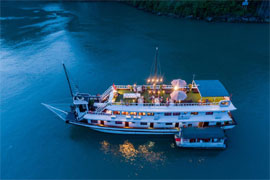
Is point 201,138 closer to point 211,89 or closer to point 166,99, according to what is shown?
point 166,99

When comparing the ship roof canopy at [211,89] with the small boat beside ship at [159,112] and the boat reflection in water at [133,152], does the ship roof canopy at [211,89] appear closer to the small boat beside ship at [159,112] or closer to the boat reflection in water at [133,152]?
the small boat beside ship at [159,112]

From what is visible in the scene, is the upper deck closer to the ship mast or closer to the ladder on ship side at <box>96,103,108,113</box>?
the ladder on ship side at <box>96,103,108,113</box>

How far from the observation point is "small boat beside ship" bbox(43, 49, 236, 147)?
25312 millimetres

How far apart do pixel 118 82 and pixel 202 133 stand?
75.8 ft

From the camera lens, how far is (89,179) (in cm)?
2236

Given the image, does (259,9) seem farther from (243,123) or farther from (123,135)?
(123,135)

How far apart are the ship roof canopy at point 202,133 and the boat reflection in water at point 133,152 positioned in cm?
449

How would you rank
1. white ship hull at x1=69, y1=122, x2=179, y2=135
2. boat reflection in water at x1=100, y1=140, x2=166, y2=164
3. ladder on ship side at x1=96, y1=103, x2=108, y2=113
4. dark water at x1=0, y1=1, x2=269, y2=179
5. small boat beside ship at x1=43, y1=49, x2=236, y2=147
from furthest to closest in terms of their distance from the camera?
1. ladder on ship side at x1=96, y1=103, x2=108, y2=113
2. white ship hull at x1=69, y1=122, x2=179, y2=135
3. small boat beside ship at x1=43, y1=49, x2=236, y2=147
4. boat reflection in water at x1=100, y1=140, x2=166, y2=164
5. dark water at x1=0, y1=1, x2=269, y2=179

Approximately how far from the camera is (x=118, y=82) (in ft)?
136

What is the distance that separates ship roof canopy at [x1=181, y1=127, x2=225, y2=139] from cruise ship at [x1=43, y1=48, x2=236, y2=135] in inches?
45.4

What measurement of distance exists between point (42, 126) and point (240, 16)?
98.7m

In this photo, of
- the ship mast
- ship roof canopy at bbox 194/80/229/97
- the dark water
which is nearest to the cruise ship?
ship roof canopy at bbox 194/80/229/97

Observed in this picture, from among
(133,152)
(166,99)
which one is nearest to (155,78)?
(166,99)

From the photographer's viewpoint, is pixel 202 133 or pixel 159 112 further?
pixel 159 112
